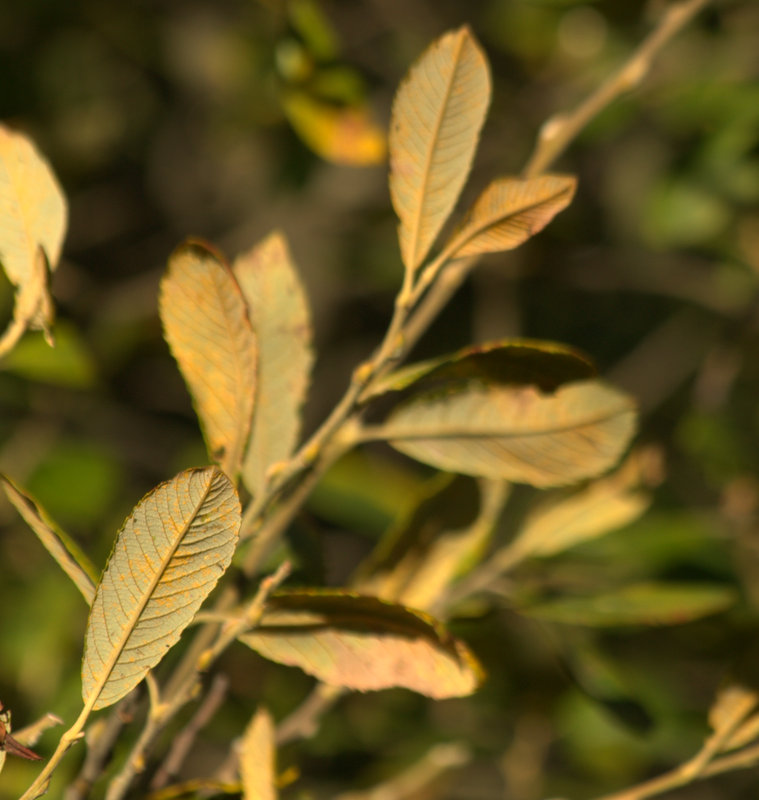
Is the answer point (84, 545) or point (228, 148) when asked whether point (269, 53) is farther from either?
point (84, 545)

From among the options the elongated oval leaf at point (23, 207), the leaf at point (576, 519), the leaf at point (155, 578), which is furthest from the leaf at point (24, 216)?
the leaf at point (576, 519)

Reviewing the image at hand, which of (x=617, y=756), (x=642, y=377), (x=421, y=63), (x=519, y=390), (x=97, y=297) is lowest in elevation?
(x=617, y=756)

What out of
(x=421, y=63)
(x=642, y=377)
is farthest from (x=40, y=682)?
(x=642, y=377)

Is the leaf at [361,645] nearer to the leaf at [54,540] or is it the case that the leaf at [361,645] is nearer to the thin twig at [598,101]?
the leaf at [54,540]

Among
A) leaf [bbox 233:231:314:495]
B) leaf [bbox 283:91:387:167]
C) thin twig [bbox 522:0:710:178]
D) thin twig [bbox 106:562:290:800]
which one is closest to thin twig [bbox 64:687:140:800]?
thin twig [bbox 106:562:290:800]

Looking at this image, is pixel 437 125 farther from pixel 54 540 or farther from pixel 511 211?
pixel 54 540

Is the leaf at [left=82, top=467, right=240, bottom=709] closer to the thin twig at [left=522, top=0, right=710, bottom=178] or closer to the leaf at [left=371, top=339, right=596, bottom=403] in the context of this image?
the leaf at [left=371, top=339, right=596, bottom=403]

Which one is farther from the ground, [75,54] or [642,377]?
[75,54]

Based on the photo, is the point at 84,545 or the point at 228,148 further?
the point at 228,148
